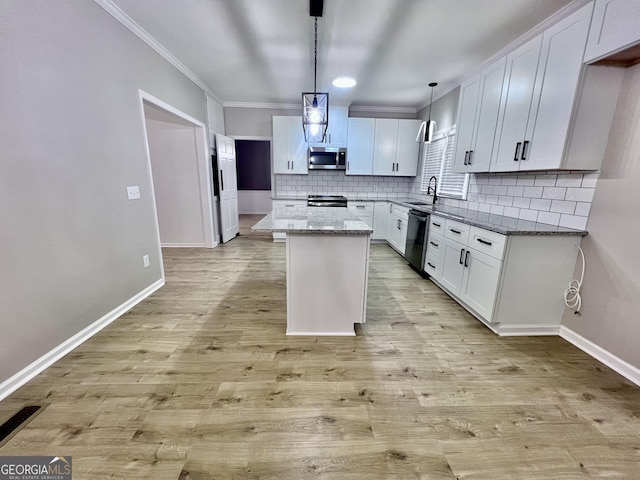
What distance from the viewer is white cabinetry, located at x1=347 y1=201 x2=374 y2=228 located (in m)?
5.05

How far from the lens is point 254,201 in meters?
9.14

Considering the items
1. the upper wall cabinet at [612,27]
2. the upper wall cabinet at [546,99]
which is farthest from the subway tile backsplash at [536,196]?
the upper wall cabinet at [612,27]

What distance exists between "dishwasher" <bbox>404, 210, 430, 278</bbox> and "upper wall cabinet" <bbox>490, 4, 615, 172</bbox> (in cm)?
116

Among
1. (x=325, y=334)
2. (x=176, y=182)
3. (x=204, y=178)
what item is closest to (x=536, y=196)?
(x=325, y=334)

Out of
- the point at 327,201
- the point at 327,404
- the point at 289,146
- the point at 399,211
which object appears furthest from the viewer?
the point at 289,146

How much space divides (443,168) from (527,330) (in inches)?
114

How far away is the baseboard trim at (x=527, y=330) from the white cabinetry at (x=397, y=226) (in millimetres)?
2066

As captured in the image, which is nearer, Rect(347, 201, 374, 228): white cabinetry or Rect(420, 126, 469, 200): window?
Rect(420, 126, 469, 200): window

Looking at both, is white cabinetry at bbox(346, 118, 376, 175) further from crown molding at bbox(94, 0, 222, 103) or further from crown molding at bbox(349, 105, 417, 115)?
crown molding at bbox(94, 0, 222, 103)

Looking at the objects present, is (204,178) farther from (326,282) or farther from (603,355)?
(603,355)

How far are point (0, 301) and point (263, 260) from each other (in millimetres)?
2812

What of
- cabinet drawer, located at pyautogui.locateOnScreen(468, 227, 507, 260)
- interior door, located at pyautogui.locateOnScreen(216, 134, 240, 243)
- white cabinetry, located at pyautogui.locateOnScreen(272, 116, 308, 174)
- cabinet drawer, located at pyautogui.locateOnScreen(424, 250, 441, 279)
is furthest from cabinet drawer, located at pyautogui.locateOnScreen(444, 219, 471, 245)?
interior door, located at pyautogui.locateOnScreen(216, 134, 240, 243)

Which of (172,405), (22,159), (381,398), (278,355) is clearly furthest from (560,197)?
(22,159)

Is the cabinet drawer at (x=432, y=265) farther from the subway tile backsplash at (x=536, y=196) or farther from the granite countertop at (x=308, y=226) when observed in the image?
the granite countertop at (x=308, y=226)
